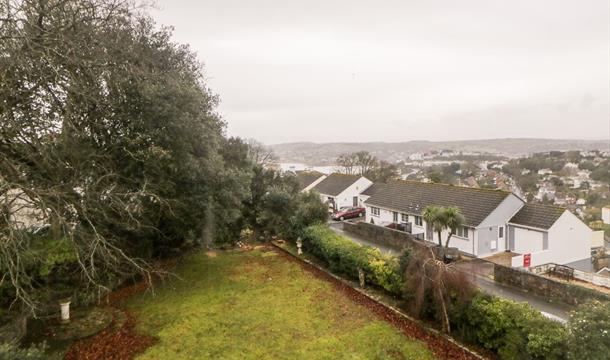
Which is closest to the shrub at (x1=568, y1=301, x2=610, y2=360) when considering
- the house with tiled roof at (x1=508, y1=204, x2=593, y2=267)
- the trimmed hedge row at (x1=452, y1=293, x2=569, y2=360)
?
the trimmed hedge row at (x1=452, y1=293, x2=569, y2=360)

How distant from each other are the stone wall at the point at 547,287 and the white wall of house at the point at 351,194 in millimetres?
25437

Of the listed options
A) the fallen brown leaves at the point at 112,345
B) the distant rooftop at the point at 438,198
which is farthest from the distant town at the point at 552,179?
the fallen brown leaves at the point at 112,345

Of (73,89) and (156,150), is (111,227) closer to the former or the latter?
(156,150)

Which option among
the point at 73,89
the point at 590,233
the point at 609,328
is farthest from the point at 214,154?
the point at 590,233

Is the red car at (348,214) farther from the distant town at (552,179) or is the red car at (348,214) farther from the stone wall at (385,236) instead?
the distant town at (552,179)

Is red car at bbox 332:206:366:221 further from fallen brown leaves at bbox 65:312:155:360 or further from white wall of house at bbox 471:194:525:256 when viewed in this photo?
fallen brown leaves at bbox 65:312:155:360

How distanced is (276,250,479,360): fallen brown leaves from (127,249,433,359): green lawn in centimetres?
30

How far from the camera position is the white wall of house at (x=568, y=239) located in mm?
21797

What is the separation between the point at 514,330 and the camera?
29.5 feet

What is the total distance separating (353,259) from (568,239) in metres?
15.9

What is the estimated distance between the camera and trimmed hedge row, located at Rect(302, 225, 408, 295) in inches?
530

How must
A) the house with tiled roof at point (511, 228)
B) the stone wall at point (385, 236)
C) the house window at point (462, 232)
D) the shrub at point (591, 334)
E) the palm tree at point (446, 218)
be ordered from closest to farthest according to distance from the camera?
1. the shrub at point (591, 334)
2. the palm tree at point (446, 218)
3. the house with tiled roof at point (511, 228)
4. the stone wall at point (385, 236)
5. the house window at point (462, 232)

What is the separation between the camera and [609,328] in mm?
6875

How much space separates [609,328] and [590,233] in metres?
21.4
